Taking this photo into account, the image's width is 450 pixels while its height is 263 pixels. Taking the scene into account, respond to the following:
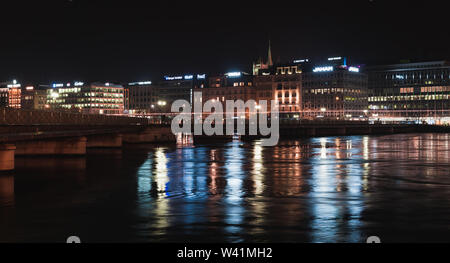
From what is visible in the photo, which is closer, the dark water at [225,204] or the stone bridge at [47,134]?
the dark water at [225,204]

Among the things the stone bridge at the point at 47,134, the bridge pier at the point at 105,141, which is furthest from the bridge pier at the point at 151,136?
the bridge pier at the point at 105,141

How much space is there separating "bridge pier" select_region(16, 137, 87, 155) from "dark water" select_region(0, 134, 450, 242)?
30.6ft

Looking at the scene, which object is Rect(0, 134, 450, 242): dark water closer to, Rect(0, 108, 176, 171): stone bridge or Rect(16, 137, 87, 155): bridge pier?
Rect(0, 108, 176, 171): stone bridge

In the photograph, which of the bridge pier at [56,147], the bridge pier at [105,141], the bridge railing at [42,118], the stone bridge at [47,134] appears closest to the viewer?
the stone bridge at [47,134]

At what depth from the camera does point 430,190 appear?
30938 millimetres

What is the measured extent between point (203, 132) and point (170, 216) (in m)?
93.4

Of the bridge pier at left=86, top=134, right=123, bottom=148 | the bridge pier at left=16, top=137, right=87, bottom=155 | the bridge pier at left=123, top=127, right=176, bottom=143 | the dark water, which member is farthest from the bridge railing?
the bridge pier at left=123, top=127, right=176, bottom=143

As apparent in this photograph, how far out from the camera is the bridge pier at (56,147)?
179ft

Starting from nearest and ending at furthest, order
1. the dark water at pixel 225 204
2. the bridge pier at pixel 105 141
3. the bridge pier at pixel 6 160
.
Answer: the dark water at pixel 225 204, the bridge pier at pixel 6 160, the bridge pier at pixel 105 141

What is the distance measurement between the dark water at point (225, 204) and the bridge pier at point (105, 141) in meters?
26.7

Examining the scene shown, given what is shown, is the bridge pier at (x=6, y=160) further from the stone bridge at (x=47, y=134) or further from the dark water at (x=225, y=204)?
the dark water at (x=225, y=204)

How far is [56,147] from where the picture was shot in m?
54.9

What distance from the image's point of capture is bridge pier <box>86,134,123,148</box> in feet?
237

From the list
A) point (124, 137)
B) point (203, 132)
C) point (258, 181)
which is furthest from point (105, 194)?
point (203, 132)
